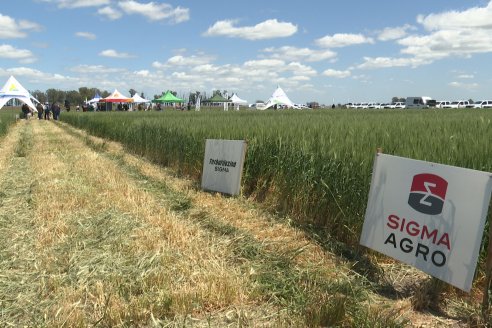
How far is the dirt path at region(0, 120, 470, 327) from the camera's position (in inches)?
124

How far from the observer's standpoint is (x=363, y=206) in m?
4.52

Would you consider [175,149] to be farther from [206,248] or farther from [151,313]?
[151,313]

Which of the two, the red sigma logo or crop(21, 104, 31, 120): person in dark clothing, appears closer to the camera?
the red sigma logo

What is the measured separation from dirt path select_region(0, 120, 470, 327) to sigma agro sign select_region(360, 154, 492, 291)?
41cm

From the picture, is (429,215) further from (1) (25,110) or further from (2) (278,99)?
(2) (278,99)

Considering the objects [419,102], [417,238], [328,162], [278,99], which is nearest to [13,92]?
[278,99]

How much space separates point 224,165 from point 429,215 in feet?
14.5

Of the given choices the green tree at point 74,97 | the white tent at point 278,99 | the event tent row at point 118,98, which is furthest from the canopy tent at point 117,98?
the green tree at point 74,97

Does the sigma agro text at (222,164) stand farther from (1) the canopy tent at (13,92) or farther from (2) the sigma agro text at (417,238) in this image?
(1) the canopy tent at (13,92)

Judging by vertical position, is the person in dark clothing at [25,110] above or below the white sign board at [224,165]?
below

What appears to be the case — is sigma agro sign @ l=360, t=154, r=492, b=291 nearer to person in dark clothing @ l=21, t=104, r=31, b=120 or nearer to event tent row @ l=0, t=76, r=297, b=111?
event tent row @ l=0, t=76, r=297, b=111

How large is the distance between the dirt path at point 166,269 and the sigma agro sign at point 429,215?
1.33ft

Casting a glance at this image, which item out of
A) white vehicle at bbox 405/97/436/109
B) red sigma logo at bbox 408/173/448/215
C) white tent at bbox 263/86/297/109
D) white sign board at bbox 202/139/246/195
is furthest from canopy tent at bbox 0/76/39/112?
white vehicle at bbox 405/97/436/109

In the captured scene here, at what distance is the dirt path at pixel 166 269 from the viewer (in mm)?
3145
